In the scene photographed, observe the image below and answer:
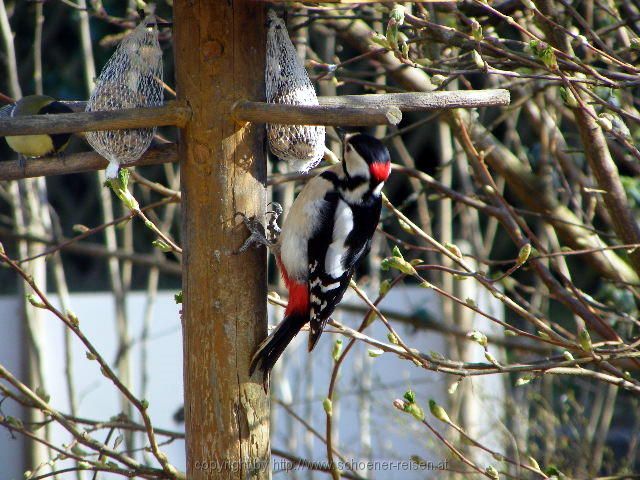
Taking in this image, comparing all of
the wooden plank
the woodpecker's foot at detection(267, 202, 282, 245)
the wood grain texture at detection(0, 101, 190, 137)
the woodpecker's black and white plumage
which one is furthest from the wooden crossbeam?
the woodpecker's foot at detection(267, 202, 282, 245)

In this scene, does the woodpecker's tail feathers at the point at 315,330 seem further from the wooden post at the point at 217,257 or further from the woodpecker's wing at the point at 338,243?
the wooden post at the point at 217,257

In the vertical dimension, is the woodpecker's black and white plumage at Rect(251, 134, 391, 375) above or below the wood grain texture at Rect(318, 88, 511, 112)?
below

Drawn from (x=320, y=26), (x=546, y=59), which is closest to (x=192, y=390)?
(x=546, y=59)

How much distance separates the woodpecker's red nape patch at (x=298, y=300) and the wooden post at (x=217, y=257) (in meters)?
0.24

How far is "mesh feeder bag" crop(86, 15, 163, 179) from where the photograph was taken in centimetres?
182

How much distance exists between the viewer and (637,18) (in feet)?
→ 6.58

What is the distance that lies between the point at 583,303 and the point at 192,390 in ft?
3.00

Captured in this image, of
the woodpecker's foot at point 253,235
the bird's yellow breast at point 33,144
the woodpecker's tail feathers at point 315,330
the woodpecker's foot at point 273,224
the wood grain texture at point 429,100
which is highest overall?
the bird's yellow breast at point 33,144

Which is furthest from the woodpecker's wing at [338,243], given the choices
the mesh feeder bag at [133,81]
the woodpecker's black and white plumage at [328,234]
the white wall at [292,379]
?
the white wall at [292,379]

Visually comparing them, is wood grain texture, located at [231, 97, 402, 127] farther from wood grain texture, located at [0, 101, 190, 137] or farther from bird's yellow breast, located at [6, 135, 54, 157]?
bird's yellow breast, located at [6, 135, 54, 157]

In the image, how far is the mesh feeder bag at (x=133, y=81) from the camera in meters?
1.82

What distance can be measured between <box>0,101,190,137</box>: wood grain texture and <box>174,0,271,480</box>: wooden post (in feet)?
0.14

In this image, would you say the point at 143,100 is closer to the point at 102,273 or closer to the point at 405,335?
the point at 405,335

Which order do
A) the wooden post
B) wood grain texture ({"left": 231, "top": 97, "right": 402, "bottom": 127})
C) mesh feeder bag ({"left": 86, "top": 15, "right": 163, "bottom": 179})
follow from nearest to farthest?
1. wood grain texture ({"left": 231, "top": 97, "right": 402, "bottom": 127})
2. the wooden post
3. mesh feeder bag ({"left": 86, "top": 15, "right": 163, "bottom": 179})
